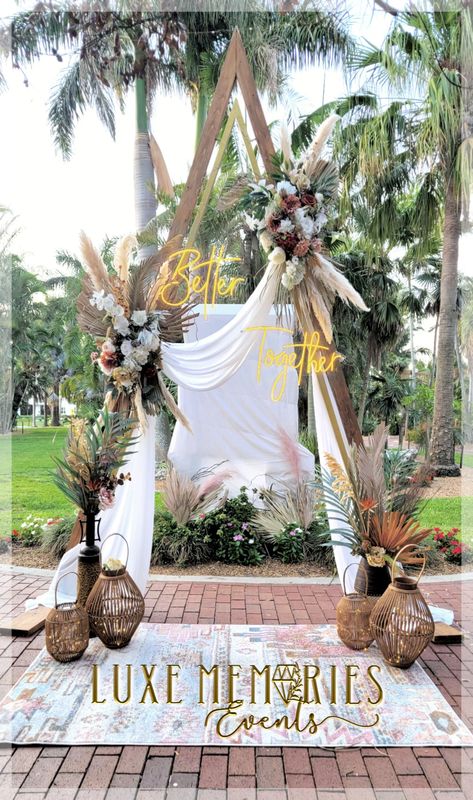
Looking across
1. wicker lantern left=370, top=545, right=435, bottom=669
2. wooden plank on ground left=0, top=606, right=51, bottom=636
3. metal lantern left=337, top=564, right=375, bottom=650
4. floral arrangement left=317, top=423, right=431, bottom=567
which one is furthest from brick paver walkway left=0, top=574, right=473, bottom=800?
wooden plank on ground left=0, top=606, right=51, bottom=636

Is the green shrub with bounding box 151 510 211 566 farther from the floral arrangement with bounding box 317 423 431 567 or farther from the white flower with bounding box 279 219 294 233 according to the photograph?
the white flower with bounding box 279 219 294 233

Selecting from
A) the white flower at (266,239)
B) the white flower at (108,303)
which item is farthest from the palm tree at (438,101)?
the white flower at (108,303)

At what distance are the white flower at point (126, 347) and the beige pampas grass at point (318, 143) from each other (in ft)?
5.53

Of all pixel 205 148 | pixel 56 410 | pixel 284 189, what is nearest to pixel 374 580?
pixel 284 189

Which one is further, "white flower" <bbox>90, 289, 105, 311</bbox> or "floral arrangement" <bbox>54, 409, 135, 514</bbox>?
"white flower" <bbox>90, 289, 105, 311</bbox>

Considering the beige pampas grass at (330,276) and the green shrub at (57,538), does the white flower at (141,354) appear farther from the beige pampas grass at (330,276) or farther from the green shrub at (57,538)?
the green shrub at (57,538)

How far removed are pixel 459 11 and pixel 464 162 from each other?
1964 mm

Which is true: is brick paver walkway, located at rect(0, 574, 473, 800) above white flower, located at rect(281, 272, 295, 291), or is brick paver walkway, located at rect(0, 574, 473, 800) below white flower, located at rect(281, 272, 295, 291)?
below

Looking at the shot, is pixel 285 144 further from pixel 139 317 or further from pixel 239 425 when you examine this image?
pixel 239 425

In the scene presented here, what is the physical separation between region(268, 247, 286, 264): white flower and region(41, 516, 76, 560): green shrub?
3582mm

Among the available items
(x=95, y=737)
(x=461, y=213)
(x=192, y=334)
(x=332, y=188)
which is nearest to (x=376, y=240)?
(x=461, y=213)

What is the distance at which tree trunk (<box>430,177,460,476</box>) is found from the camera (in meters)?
9.43

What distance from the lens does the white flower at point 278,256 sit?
3.64m

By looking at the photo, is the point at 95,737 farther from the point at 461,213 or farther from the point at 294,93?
the point at 294,93
